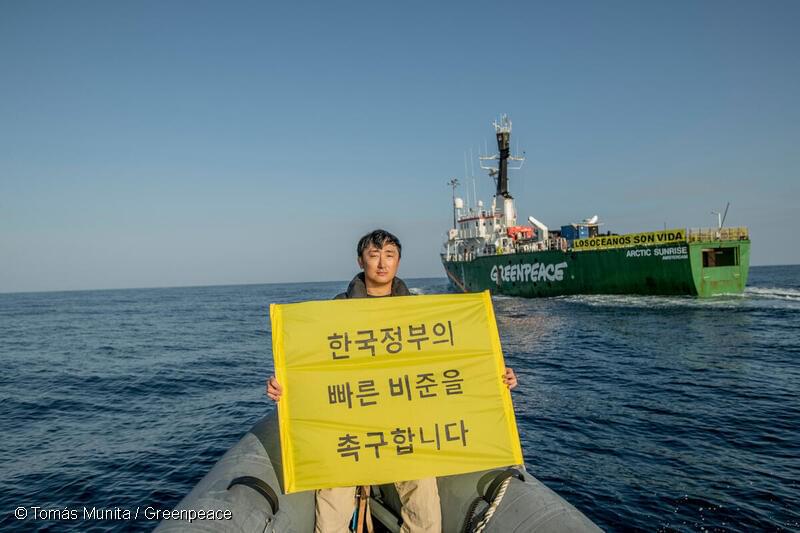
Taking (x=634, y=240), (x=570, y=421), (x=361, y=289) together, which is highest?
(x=634, y=240)

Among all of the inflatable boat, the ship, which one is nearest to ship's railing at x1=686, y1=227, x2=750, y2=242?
the ship

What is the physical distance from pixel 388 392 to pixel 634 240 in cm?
3469

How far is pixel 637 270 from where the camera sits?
32219 millimetres

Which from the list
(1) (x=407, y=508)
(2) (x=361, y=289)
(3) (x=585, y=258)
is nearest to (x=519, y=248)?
(3) (x=585, y=258)

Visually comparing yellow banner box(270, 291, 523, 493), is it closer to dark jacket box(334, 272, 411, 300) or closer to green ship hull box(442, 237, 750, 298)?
dark jacket box(334, 272, 411, 300)

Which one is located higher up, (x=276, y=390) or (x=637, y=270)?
(x=637, y=270)

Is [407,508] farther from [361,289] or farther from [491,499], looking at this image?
[361,289]

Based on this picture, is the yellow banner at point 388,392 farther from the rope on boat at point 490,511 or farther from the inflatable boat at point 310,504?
the inflatable boat at point 310,504

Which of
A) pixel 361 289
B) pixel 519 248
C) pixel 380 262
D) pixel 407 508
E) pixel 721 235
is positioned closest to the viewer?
pixel 407 508

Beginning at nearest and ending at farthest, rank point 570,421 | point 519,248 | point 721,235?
point 570,421 → point 721,235 → point 519,248

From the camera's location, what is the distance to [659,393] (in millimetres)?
10820

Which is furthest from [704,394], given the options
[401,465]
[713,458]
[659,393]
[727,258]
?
[727,258]

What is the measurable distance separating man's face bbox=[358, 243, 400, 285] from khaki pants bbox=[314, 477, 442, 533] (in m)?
1.77

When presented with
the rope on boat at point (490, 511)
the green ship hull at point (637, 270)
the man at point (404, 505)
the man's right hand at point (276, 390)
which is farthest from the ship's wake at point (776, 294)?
the man's right hand at point (276, 390)
